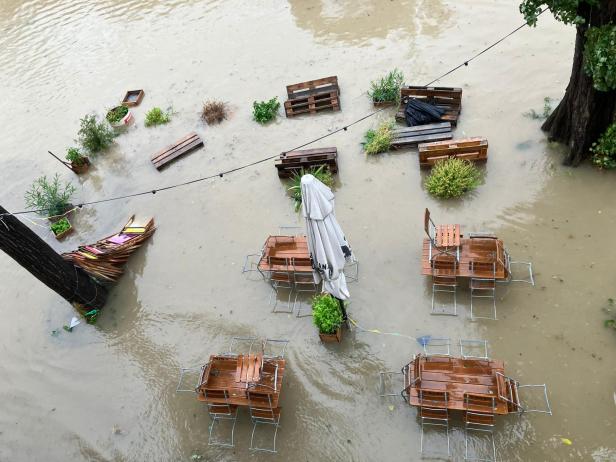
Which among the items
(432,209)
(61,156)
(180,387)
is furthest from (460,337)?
(61,156)

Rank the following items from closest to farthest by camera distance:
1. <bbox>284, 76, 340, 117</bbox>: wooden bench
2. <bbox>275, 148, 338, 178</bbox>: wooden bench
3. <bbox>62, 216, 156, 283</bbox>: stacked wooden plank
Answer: <bbox>62, 216, 156, 283</bbox>: stacked wooden plank, <bbox>275, 148, 338, 178</bbox>: wooden bench, <bbox>284, 76, 340, 117</bbox>: wooden bench

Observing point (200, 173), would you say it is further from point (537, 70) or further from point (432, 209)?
point (537, 70)

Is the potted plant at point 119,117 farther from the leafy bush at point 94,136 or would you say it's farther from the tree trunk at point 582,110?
the tree trunk at point 582,110

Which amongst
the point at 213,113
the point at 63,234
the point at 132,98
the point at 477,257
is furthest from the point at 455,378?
the point at 132,98

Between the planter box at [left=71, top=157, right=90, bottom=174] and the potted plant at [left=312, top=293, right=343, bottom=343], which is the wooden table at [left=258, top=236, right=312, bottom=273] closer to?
the potted plant at [left=312, top=293, right=343, bottom=343]

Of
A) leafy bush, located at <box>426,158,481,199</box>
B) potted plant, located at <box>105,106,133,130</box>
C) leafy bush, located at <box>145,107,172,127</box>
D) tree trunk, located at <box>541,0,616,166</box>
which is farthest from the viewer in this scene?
potted plant, located at <box>105,106,133,130</box>

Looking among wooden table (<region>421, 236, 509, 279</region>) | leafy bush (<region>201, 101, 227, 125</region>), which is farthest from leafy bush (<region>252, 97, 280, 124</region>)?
wooden table (<region>421, 236, 509, 279</region>)

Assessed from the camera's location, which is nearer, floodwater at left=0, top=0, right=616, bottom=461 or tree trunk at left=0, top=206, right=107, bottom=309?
floodwater at left=0, top=0, right=616, bottom=461
